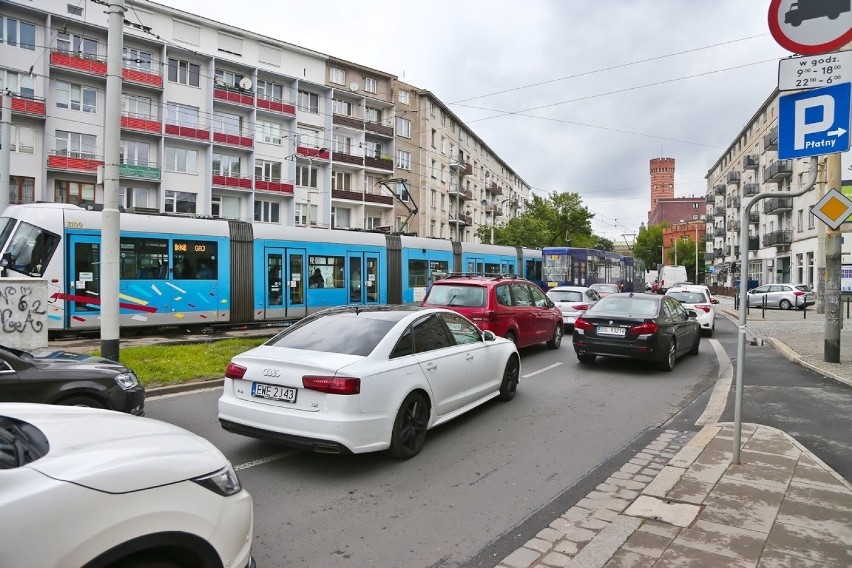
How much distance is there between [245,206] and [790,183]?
47737 millimetres

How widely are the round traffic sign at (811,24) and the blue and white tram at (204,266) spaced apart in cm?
1332

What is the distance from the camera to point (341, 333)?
5828mm

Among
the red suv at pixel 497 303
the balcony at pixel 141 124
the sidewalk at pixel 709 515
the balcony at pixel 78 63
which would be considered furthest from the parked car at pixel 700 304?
the balcony at pixel 78 63

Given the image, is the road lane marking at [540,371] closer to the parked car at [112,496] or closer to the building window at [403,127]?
the parked car at [112,496]

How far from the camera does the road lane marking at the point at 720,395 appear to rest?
23.0ft

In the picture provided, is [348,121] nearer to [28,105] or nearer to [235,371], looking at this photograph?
[28,105]

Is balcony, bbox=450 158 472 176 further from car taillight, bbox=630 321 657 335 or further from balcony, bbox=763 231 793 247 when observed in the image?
car taillight, bbox=630 321 657 335

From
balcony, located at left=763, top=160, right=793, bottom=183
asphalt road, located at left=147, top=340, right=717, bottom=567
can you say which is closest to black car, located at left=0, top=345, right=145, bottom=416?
asphalt road, located at left=147, top=340, right=717, bottom=567

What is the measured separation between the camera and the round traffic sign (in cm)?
481

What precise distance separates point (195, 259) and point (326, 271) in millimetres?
4274

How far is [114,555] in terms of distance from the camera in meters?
2.09

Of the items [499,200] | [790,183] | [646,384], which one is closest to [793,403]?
[646,384]

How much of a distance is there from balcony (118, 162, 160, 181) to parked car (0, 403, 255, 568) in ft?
127

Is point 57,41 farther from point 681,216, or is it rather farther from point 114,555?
point 681,216
